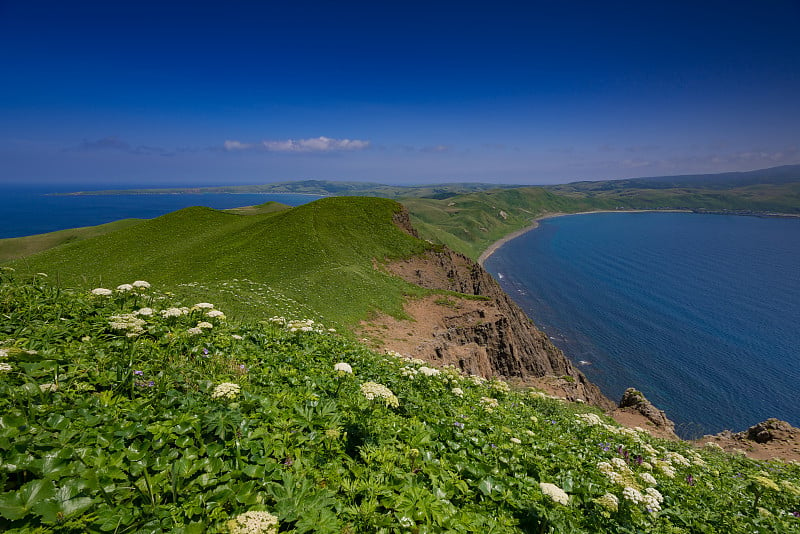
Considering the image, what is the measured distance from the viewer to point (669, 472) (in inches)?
356

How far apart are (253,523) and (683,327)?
127504 millimetres

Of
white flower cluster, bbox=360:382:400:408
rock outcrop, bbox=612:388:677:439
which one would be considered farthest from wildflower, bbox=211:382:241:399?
rock outcrop, bbox=612:388:677:439

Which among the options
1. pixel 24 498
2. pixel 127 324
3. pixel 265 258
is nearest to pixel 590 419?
pixel 24 498

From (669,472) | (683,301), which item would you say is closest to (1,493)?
(669,472)

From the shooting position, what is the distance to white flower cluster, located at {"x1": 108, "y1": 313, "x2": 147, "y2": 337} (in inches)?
320

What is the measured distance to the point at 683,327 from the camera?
94.6 meters

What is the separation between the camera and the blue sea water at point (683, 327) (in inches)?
2589

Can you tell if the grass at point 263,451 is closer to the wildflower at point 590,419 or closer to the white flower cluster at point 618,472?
the white flower cluster at point 618,472

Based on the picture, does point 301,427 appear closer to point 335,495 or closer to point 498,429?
point 335,495

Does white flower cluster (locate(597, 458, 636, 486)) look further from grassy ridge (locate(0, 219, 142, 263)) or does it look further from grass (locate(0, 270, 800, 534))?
grassy ridge (locate(0, 219, 142, 263))

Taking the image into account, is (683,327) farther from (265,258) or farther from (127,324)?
(127,324)

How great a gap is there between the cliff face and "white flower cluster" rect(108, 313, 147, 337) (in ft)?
66.4

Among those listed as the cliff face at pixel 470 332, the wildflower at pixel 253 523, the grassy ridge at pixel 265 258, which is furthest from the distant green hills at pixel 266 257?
the wildflower at pixel 253 523

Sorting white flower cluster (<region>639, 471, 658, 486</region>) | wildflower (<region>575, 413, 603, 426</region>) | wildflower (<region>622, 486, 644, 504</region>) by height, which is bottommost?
wildflower (<region>575, 413, 603, 426</region>)
